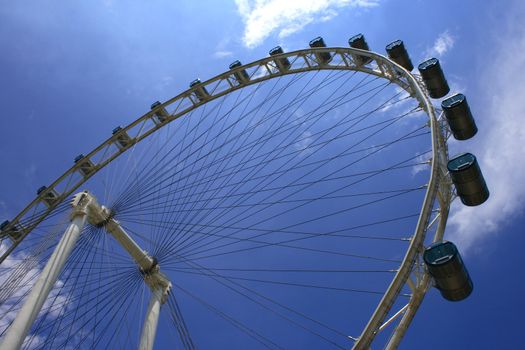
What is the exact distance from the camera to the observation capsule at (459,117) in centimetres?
1427

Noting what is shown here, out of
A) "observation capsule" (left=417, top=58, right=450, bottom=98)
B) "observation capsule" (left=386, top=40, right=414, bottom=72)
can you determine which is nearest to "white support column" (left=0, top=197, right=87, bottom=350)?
"observation capsule" (left=417, top=58, right=450, bottom=98)

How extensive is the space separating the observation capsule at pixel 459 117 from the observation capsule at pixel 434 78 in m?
2.28

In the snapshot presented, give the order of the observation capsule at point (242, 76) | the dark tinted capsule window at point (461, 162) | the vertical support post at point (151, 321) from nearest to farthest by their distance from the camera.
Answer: the dark tinted capsule window at point (461, 162)
the vertical support post at point (151, 321)
the observation capsule at point (242, 76)

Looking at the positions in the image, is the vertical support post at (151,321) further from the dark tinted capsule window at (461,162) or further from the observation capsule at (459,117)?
the observation capsule at (459,117)

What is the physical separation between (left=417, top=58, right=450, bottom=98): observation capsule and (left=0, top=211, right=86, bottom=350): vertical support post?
12456 millimetres

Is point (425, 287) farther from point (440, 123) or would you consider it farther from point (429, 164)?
point (440, 123)

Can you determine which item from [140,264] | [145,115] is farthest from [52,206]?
[140,264]

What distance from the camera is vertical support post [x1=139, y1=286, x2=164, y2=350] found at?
45.3 feet

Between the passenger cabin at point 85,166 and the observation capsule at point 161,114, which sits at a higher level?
the observation capsule at point 161,114

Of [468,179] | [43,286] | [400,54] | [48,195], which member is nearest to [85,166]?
[48,195]

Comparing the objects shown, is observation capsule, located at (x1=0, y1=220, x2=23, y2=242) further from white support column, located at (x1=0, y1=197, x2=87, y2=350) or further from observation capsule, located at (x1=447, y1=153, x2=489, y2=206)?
observation capsule, located at (x1=447, y1=153, x2=489, y2=206)

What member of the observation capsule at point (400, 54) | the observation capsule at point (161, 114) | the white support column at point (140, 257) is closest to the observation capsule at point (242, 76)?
the observation capsule at point (161, 114)

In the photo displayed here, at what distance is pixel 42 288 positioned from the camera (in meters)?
12.5

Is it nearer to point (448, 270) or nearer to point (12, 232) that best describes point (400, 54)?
point (448, 270)
